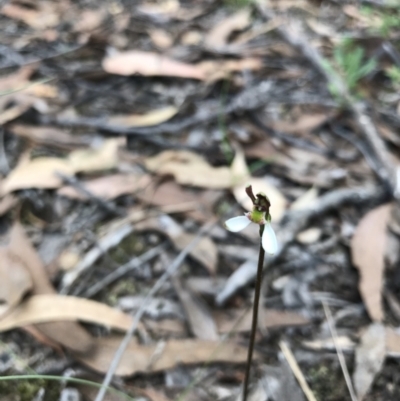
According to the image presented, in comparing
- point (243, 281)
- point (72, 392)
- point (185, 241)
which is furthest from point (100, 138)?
point (72, 392)

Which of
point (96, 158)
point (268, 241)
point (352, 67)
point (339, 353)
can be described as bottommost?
point (339, 353)

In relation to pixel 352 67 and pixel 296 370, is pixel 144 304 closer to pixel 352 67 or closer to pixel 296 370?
pixel 296 370

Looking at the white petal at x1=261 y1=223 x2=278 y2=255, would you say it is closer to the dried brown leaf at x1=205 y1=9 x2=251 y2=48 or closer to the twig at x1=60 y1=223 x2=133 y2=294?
the twig at x1=60 y1=223 x2=133 y2=294

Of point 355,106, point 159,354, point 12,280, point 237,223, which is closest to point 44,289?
point 12,280

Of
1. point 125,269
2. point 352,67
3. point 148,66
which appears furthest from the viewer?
point 148,66

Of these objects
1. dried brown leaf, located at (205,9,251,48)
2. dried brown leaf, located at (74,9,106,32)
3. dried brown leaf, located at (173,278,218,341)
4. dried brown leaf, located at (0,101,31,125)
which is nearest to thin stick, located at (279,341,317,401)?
dried brown leaf, located at (173,278,218,341)

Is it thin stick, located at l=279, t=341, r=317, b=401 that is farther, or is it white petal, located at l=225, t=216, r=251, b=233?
thin stick, located at l=279, t=341, r=317, b=401

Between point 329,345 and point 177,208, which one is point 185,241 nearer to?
point 177,208

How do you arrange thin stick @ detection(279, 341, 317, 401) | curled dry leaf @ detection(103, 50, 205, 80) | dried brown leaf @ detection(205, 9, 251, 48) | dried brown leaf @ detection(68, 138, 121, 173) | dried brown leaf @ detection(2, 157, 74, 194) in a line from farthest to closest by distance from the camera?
dried brown leaf @ detection(205, 9, 251, 48)
curled dry leaf @ detection(103, 50, 205, 80)
dried brown leaf @ detection(68, 138, 121, 173)
dried brown leaf @ detection(2, 157, 74, 194)
thin stick @ detection(279, 341, 317, 401)
